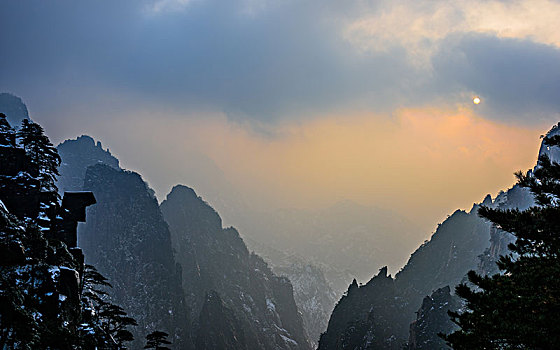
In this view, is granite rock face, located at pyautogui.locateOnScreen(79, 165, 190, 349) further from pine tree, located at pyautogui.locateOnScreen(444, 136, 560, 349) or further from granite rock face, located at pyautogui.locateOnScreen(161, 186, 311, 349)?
pine tree, located at pyautogui.locateOnScreen(444, 136, 560, 349)

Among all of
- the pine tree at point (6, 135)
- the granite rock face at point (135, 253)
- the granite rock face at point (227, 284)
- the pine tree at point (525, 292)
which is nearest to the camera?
the pine tree at point (525, 292)

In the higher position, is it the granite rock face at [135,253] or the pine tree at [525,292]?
the granite rock face at [135,253]

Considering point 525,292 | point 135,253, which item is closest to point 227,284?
point 135,253

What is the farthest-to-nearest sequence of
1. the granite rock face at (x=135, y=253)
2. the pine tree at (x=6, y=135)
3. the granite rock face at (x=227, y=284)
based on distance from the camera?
the granite rock face at (x=227, y=284), the granite rock face at (x=135, y=253), the pine tree at (x=6, y=135)

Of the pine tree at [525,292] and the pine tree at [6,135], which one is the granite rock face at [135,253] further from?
the pine tree at [525,292]

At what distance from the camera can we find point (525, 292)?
1585cm

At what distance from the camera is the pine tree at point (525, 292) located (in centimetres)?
1403

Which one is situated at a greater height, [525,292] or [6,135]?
[6,135]

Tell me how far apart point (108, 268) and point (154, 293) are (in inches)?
831

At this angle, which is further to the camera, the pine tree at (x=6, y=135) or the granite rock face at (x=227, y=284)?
the granite rock face at (x=227, y=284)

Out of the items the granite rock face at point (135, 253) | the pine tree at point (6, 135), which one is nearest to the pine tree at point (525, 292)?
the pine tree at point (6, 135)

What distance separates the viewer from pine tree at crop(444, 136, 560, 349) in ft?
46.0

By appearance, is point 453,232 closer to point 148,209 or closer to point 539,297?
point 148,209

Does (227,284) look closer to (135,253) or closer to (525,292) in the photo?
(135,253)
